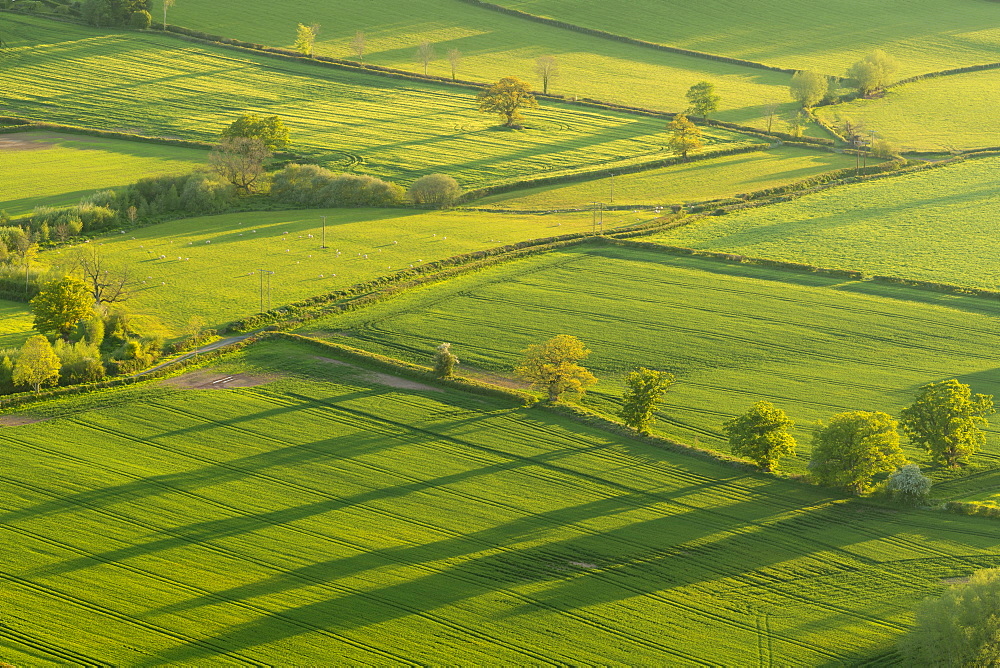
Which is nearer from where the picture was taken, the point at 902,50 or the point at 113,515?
Answer: the point at 113,515

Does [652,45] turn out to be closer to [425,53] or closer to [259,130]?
[425,53]

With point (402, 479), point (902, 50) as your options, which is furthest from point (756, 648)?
point (902, 50)

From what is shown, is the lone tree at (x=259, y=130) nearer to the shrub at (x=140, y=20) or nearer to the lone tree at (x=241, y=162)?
the lone tree at (x=241, y=162)

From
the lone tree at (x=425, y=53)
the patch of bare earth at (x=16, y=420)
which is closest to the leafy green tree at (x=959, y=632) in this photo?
the patch of bare earth at (x=16, y=420)

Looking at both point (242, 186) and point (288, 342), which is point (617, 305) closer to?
point (288, 342)

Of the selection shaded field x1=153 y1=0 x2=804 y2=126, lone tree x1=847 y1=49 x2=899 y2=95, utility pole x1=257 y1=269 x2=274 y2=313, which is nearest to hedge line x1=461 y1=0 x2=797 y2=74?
shaded field x1=153 y1=0 x2=804 y2=126

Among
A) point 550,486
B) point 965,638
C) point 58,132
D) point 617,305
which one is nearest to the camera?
point 965,638

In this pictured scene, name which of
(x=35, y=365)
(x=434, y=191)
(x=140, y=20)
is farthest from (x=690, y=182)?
(x=140, y=20)
